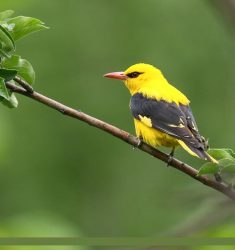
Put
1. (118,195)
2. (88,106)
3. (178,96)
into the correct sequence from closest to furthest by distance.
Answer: (178,96)
(88,106)
(118,195)

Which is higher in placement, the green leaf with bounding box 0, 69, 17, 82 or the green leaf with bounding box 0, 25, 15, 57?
the green leaf with bounding box 0, 25, 15, 57

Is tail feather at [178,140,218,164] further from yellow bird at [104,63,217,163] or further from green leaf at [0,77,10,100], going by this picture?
green leaf at [0,77,10,100]

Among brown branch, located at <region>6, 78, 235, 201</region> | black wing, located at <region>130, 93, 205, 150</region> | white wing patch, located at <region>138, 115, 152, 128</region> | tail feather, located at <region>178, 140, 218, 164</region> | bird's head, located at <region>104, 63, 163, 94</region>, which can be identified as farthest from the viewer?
bird's head, located at <region>104, 63, 163, 94</region>

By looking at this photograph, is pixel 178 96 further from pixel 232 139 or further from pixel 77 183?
pixel 77 183

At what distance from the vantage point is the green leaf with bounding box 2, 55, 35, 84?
3531mm

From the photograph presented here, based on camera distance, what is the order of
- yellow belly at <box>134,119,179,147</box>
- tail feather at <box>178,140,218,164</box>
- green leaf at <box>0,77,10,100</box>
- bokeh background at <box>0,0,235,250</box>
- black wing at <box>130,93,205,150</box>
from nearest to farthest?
1. green leaf at <box>0,77,10,100</box>
2. tail feather at <box>178,140,218,164</box>
3. black wing at <box>130,93,205,150</box>
4. yellow belly at <box>134,119,179,147</box>
5. bokeh background at <box>0,0,235,250</box>

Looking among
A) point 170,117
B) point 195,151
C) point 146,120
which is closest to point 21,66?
point 195,151

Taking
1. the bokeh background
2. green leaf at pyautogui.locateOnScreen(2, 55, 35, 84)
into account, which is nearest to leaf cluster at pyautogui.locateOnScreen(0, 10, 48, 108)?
green leaf at pyautogui.locateOnScreen(2, 55, 35, 84)

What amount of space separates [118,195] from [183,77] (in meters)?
2.35

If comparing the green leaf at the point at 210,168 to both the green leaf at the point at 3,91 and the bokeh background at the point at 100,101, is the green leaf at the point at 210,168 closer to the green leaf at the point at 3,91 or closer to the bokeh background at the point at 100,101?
the green leaf at the point at 3,91

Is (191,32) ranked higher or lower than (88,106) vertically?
higher

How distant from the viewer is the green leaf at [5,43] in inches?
131

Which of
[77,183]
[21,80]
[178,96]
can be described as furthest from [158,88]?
[77,183]

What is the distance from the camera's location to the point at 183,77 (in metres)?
12.9
